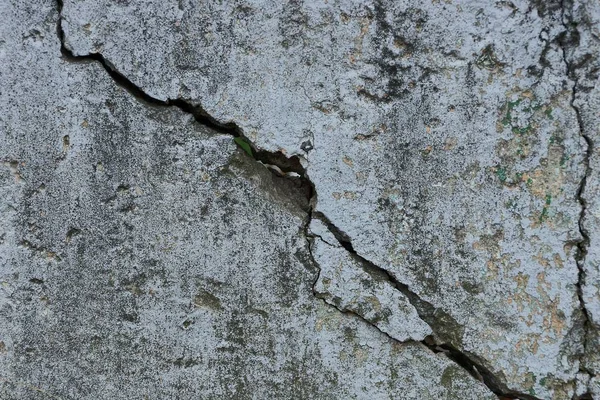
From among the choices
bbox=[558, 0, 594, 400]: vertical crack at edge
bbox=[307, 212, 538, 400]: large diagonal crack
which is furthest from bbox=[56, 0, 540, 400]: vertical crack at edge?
bbox=[558, 0, 594, 400]: vertical crack at edge

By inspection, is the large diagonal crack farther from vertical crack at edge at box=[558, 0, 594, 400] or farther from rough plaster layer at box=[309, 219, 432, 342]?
vertical crack at edge at box=[558, 0, 594, 400]

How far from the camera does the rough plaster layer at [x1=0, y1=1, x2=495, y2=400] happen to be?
51.5 inches

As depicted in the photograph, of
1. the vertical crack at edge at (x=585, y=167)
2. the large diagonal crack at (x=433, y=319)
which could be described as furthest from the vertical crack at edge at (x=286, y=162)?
the vertical crack at edge at (x=585, y=167)

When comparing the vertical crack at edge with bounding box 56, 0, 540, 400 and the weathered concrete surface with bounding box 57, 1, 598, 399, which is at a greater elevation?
the weathered concrete surface with bounding box 57, 1, 598, 399

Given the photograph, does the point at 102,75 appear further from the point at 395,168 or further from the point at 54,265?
the point at 395,168

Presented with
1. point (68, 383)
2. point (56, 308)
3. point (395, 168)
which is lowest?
point (68, 383)

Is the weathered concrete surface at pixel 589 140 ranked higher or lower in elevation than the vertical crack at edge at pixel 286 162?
higher

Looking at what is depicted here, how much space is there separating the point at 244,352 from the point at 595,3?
1178mm

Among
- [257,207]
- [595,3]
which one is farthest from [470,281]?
[595,3]

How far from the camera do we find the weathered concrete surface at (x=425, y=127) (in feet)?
4.01

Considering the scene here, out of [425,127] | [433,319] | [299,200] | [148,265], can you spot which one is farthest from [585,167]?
[148,265]

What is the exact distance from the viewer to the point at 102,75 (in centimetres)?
130

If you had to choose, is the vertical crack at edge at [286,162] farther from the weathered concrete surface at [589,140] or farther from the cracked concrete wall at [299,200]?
the weathered concrete surface at [589,140]

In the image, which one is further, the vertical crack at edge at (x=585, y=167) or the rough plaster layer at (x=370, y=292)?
the rough plaster layer at (x=370, y=292)
